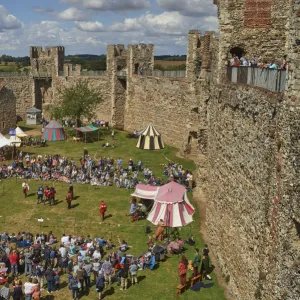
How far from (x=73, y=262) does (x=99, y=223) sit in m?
3.66

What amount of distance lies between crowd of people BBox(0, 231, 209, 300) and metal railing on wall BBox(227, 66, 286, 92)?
5.74 m

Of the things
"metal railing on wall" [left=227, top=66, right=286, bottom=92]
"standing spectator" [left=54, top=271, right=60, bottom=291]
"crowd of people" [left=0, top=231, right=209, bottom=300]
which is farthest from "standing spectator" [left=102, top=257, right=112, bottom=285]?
"metal railing on wall" [left=227, top=66, right=286, bottom=92]

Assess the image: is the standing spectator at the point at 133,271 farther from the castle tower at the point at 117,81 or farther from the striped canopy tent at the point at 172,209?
the castle tower at the point at 117,81

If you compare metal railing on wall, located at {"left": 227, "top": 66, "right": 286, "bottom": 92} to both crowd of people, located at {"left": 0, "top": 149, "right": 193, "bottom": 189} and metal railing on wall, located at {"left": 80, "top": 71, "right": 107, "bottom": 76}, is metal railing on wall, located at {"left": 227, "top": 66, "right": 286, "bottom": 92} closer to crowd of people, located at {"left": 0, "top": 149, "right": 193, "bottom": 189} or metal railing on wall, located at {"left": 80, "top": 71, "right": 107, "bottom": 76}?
crowd of people, located at {"left": 0, "top": 149, "right": 193, "bottom": 189}

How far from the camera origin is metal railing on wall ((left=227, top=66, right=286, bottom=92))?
9.16m

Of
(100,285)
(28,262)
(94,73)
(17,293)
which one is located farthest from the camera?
(94,73)

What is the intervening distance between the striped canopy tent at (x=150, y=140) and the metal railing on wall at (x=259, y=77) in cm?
1679

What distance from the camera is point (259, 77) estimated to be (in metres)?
10.8

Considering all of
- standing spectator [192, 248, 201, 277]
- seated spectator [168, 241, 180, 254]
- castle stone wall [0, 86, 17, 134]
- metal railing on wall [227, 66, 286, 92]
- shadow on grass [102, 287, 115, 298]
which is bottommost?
shadow on grass [102, 287, 115, 298]

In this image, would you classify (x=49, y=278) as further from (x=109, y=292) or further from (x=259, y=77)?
(x=259, y=77)

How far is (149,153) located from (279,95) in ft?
72.8

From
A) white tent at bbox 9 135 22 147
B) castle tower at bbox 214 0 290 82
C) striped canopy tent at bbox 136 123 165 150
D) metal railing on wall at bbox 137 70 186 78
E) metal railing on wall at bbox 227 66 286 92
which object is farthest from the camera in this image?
metal railing on wall at bbox 137 70 186 78

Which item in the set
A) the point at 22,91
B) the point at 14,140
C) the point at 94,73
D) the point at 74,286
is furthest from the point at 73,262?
the point at 22,91

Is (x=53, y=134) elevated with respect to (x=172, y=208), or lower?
elevated
